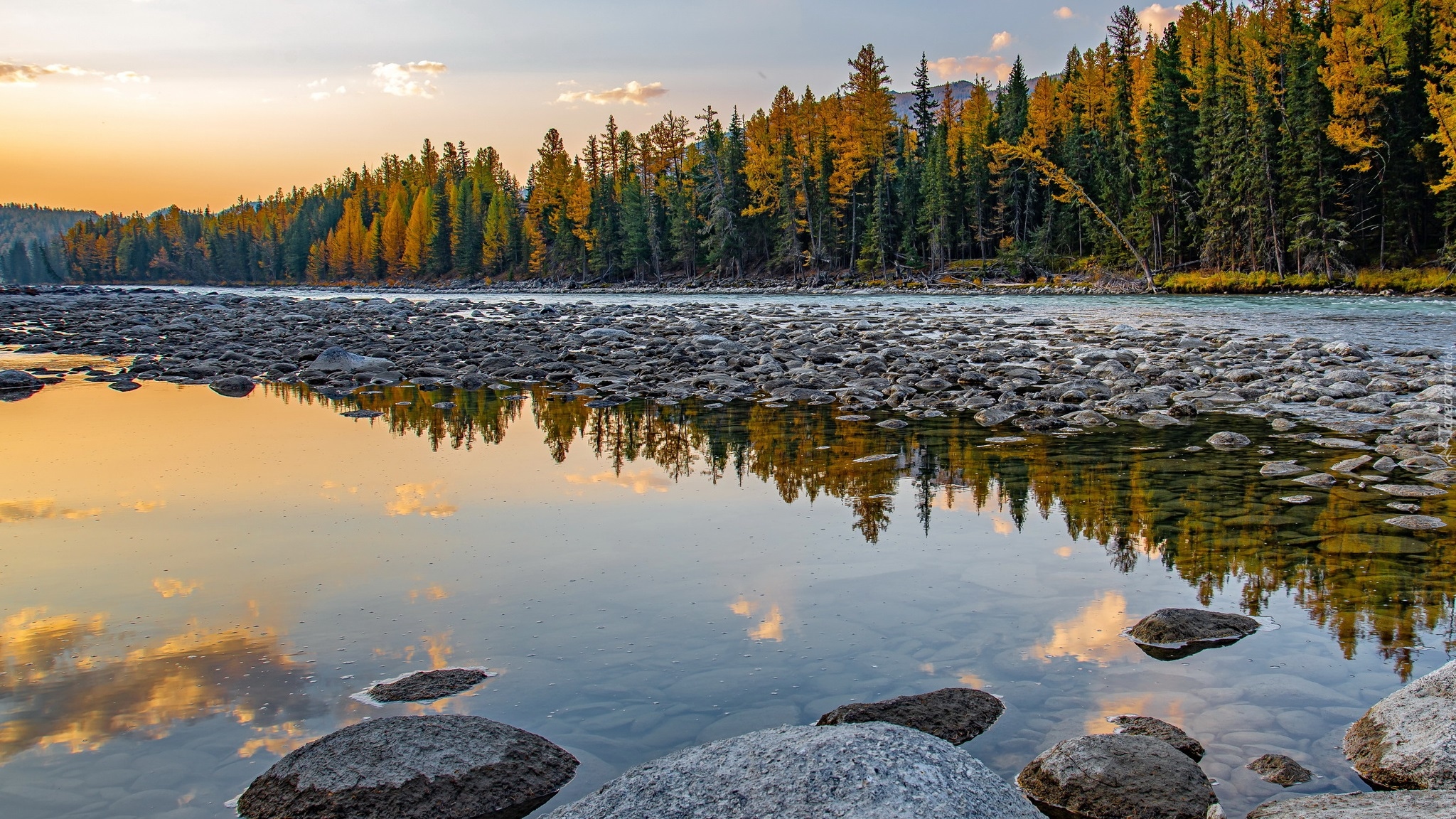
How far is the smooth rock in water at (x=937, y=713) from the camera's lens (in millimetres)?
2998

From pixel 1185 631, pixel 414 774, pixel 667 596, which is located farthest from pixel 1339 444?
pixel 414 774

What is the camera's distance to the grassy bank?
112ft

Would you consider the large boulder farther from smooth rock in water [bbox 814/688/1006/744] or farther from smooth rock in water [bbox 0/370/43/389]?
smooth rock in water [bbox 0/370/43/389]

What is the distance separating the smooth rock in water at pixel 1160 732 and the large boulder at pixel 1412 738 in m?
0.47

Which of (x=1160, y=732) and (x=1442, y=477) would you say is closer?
(x=1160, y=732)

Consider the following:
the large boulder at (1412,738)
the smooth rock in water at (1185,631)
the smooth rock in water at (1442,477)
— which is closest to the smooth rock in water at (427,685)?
the smooth rock in water at (1185,631)

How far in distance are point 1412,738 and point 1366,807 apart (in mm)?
728

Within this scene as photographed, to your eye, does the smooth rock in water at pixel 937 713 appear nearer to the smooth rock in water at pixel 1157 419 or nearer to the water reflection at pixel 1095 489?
the water reflection at pixel 1095 489

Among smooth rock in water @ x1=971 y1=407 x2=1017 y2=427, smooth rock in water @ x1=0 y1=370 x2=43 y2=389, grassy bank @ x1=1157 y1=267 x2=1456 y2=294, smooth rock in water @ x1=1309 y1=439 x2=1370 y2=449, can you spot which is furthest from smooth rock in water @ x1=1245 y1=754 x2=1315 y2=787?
grassy bank @ x1=1157 y1=267 x2=1456 y2=294

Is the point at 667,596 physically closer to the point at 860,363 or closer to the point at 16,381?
the point at 860,363

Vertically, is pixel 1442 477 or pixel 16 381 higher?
pixel 16 381

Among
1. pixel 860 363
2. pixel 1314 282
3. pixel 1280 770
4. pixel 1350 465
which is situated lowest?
pixel 1280 770

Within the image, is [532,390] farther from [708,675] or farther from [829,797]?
[829,797]

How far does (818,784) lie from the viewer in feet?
6.75
